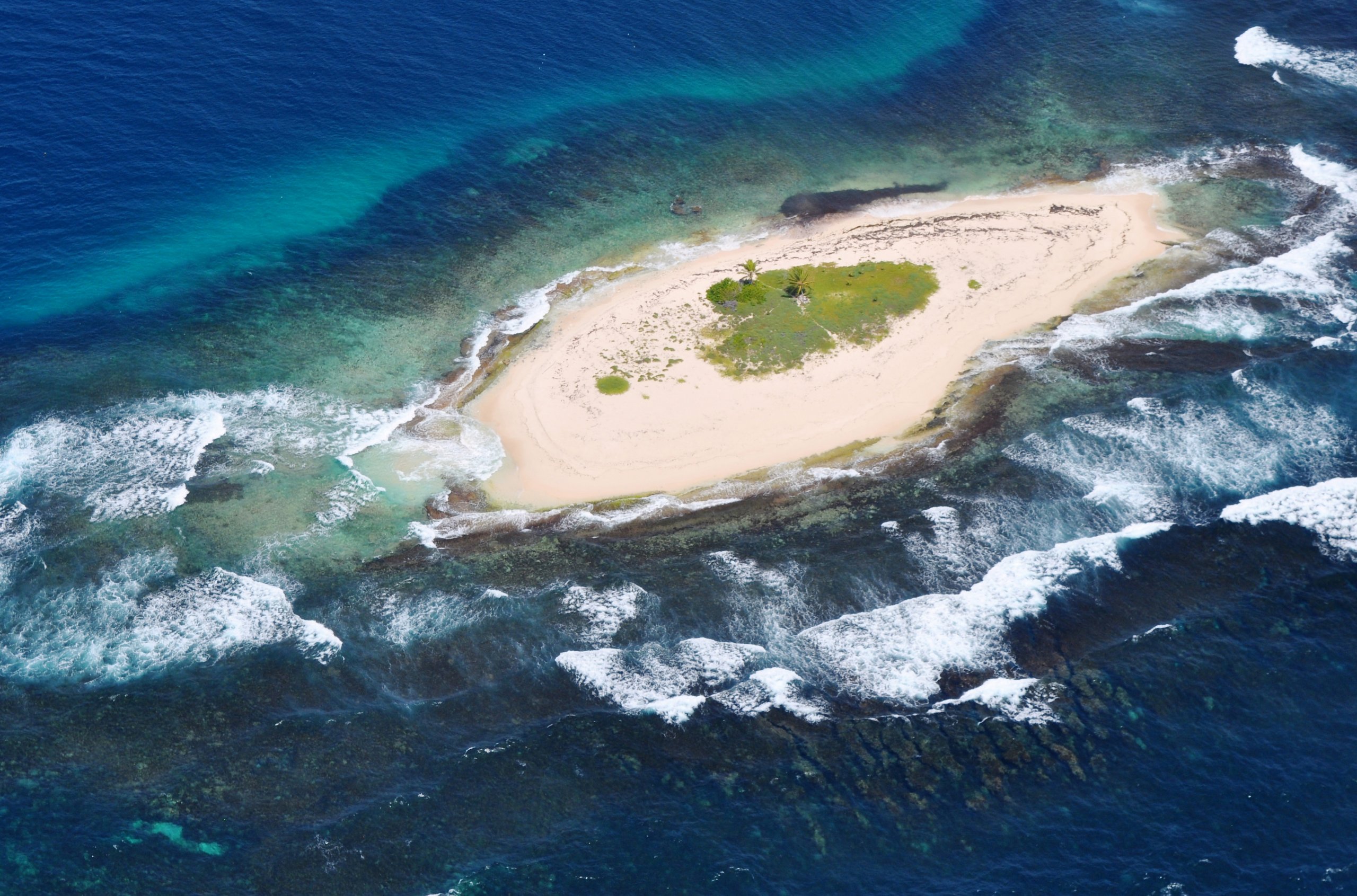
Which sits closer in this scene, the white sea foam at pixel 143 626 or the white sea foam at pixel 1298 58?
the white sea foam at pixel 143 626

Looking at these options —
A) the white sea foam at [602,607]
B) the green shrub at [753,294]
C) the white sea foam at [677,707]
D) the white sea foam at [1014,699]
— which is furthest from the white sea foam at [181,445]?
the white sea foam at [1014,699]

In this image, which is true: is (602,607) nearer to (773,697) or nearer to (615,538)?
(615,538)

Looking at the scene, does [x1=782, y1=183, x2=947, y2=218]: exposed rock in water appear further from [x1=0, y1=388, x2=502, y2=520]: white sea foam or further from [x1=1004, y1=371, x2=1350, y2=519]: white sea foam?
[x1=0, y1=388, x2=502, y2=520]: white sea foam

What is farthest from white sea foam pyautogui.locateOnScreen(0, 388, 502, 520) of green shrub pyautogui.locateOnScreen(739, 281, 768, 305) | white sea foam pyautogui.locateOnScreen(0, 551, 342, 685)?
green shrub pyautogui.locateOnScreen(739, 281, 768, 305)

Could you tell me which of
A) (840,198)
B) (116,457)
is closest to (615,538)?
(116,457)

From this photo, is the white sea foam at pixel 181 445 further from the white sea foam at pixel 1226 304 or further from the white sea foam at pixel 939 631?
the white sea foam at pixel 1226 304

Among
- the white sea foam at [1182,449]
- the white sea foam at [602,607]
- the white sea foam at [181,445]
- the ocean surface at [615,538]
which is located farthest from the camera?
the white sea foam at [181,445]
